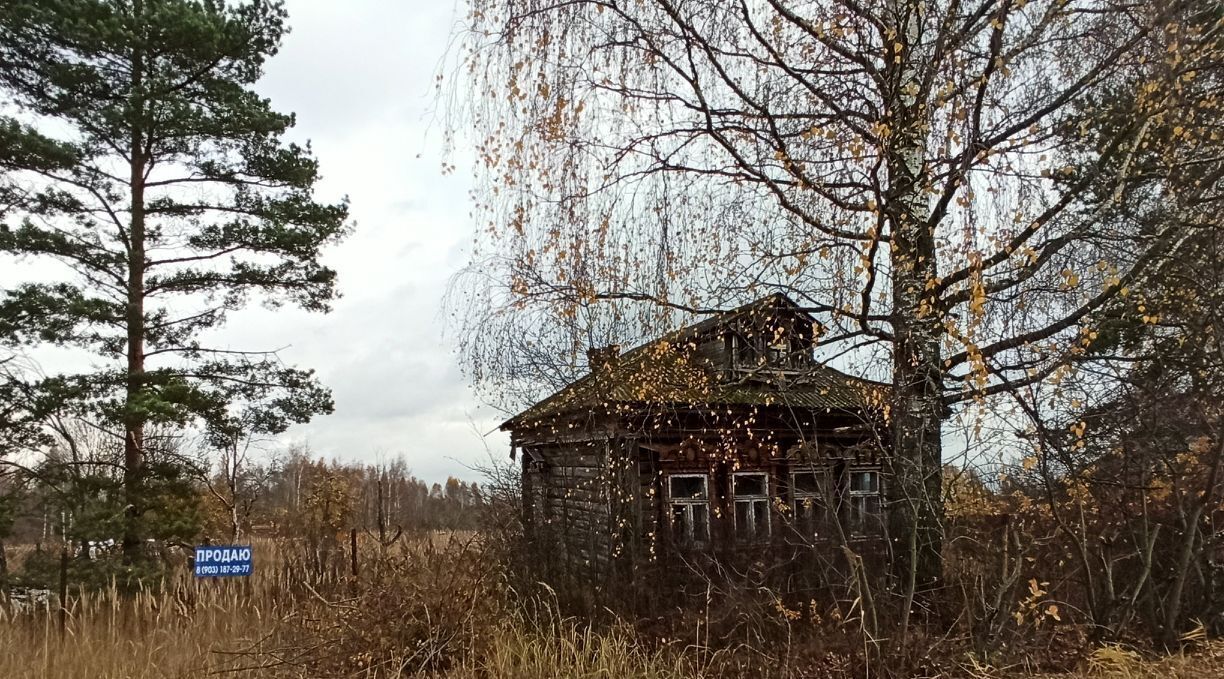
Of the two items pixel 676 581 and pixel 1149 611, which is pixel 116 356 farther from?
pixel 1149 611

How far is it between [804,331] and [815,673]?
2.88 meters

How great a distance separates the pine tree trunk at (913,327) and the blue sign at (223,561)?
280 inches

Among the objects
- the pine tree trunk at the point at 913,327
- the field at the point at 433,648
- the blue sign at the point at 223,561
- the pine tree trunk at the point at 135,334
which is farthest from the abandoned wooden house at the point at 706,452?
the pine tree trunk at the point at 135,334

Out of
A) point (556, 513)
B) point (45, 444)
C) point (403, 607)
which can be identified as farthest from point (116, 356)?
point (403, 607)

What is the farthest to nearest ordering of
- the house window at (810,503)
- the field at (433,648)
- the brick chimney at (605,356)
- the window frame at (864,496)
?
the brick chimney at (605,356) → the window frame at (864,496) → the house window at (810,503) → the field at (433,648)

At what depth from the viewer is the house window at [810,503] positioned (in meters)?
4.66

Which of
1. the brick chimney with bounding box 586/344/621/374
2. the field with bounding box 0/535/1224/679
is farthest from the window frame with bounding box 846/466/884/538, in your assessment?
the brick chimney with bounding box 586/344/621/374

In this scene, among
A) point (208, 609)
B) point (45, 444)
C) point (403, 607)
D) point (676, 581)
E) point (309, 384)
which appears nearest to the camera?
point (403, 607)

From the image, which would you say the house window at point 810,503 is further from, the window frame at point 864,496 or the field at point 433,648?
the field at point 433,648

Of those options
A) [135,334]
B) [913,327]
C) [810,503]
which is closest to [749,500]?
[810,503]

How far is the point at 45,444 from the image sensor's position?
11.0 metres

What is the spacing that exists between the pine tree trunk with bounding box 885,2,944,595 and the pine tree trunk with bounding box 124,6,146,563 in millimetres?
10478

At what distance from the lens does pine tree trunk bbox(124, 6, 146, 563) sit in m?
10.9

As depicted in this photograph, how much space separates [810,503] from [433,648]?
3.17 m
